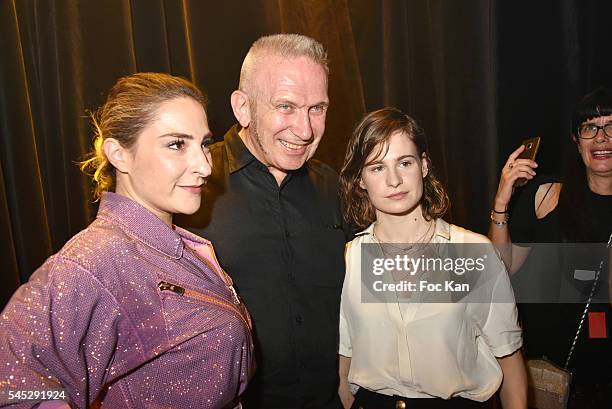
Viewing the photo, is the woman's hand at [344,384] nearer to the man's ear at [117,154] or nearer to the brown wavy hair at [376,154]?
the brown wavy hair at [376,154]

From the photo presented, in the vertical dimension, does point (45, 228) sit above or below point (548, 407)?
above

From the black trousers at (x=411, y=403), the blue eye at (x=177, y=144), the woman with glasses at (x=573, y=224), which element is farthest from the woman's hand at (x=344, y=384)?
the blue eye at (x=177, y=144)

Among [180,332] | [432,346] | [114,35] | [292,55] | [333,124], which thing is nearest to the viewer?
[180,332]

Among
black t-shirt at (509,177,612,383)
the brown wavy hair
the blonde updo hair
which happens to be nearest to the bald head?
the brown wavy hair

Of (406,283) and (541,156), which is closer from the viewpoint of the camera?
(406,283)

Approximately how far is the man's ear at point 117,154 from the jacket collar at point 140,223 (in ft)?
0.21

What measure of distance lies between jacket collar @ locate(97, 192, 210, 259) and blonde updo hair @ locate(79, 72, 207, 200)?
83 mm

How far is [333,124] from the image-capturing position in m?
2.19

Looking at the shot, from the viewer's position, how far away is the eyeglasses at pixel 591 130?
6.29ft

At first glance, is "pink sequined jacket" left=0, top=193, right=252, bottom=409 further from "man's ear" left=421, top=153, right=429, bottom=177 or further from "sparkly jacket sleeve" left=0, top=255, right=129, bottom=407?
"man's ear" left=421, top=153, right=429, bottom=177

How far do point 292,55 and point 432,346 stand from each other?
91cm

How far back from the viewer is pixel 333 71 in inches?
84.7

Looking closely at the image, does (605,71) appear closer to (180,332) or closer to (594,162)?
(594,162)

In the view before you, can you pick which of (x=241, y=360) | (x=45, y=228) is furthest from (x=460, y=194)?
(x=45, y=228)
